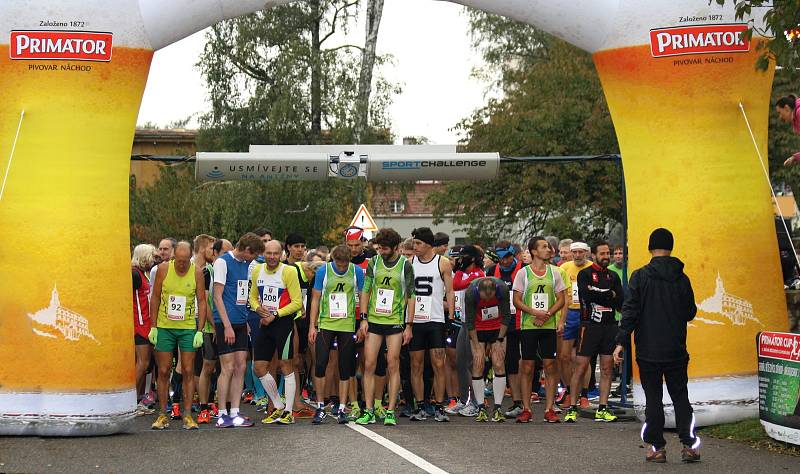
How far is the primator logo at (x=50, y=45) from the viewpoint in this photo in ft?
41.4

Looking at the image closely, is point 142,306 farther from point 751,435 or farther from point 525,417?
point 751,435

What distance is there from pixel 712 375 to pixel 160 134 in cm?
5979

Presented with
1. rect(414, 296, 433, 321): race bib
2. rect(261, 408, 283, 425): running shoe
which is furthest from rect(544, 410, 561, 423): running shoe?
rect(261, 408, 283, 425): running shoe

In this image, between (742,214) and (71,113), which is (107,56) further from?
(742,214)

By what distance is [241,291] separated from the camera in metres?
13.9

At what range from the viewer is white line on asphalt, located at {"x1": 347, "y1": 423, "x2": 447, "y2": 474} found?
33.7 ft

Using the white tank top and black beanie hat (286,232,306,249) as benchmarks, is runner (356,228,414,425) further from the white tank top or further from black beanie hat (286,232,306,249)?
black beanie hat (286,232,306,249)

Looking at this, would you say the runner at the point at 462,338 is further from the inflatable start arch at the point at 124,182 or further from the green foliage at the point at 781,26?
the green foliage at the point at 781,26

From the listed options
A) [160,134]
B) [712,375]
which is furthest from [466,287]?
[160,134]

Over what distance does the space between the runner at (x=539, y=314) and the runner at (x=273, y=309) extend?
7.99ft

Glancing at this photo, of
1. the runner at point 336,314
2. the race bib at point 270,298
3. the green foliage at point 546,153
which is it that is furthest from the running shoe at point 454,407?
the green foliage at point 546,153

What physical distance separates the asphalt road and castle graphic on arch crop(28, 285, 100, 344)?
98cm

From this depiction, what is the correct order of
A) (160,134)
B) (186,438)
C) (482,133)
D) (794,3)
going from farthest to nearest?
(160,134)
(482,133)
(186,438)
(794,3)

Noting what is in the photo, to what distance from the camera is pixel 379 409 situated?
1411 cm
